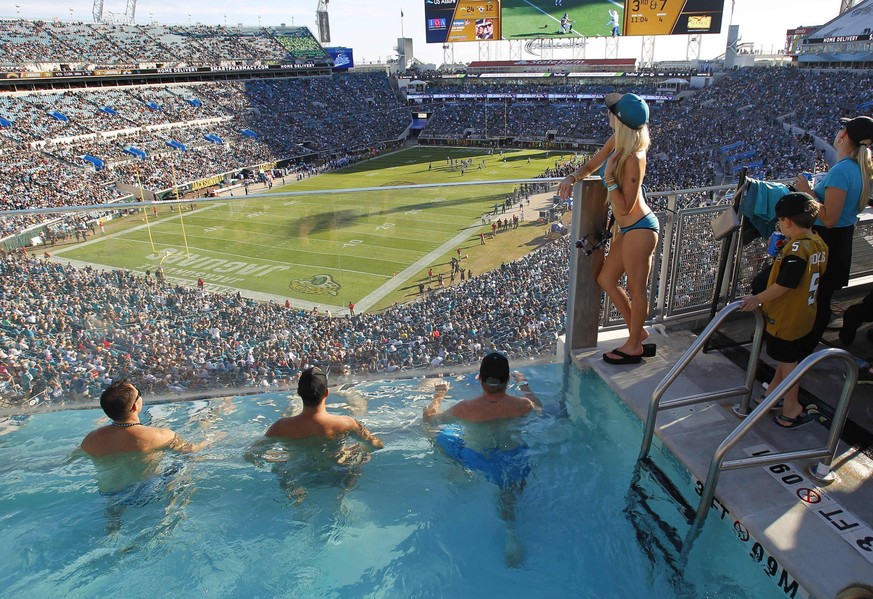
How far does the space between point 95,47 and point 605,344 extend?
59.8 metres

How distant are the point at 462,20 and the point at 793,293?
199ft

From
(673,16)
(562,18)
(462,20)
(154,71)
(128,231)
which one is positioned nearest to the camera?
(128,231)

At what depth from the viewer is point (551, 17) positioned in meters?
54.6

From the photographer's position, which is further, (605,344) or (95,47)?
(95,47)

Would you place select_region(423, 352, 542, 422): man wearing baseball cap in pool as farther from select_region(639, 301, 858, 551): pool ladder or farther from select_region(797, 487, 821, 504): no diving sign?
select_region(797, 487, 821, 504): no diving sign

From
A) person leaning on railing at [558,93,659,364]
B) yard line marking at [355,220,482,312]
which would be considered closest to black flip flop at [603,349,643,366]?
person leaning on railing at [558,93,659,364]

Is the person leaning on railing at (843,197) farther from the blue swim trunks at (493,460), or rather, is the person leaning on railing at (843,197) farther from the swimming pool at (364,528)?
the blue swim trunks at (493,460)

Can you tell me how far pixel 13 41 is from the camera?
147 ft

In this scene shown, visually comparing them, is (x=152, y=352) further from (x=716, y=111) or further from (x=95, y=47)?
(x=95, y=47)

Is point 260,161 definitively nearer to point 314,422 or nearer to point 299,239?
point 299,239

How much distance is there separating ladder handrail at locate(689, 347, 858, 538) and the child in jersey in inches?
13.2

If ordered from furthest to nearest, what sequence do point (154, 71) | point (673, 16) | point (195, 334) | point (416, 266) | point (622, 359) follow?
point (154, 71) < point (673, 16) < point (416, 266) < point (195, 334) < point (622, 359)

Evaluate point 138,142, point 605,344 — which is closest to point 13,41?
point 138,142

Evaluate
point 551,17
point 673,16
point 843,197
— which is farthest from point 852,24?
point 843,197
